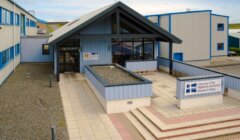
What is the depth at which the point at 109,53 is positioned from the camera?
2392 cm

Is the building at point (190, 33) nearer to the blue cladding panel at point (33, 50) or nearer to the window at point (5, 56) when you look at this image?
the blue cladding panel at point (33, 50)

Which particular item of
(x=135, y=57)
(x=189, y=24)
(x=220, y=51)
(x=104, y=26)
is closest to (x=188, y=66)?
(x=135, y=57)

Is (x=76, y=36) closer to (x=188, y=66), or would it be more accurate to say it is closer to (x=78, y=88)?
(x=78, y=88)

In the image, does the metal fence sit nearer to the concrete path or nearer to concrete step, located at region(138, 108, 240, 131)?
concrete step, located at region(138, 108, 240, 131)

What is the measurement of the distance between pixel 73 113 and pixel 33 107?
A: 7.51 ft

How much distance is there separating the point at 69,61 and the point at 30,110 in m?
10.5

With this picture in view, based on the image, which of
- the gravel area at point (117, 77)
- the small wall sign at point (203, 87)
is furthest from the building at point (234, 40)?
the small wall sign at point (203, 87)

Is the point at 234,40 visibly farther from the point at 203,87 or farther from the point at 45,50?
the point at 203,87

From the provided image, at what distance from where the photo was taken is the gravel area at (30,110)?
10986 mm

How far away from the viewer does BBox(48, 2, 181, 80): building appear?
70.0ft

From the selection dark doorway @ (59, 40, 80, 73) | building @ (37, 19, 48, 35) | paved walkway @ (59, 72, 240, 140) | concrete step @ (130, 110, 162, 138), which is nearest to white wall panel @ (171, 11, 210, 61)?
dark doorway @ (59, 40, 80, 73)

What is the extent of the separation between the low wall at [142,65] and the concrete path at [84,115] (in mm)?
4803

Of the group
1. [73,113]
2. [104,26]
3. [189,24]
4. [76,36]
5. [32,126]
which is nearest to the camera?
[32,126]

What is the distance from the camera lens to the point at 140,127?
11.8 metres
